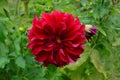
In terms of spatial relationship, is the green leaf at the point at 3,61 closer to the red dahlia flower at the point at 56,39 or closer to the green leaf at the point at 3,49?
the green leaf at the point at 3,49

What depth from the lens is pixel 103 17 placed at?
1.79 metres

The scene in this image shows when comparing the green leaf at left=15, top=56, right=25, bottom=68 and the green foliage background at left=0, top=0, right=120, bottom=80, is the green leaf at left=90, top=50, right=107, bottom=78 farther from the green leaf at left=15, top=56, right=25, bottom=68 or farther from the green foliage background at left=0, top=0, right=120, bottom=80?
the green leaf at left=15, top=56, right=25, bottom=68

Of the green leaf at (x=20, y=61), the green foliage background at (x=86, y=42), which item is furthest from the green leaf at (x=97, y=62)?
the green leaf at (x=20, y=61)

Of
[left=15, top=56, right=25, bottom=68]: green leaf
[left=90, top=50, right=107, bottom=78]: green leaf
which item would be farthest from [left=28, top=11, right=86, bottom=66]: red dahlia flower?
[left=90, top=50, right=107, bottom=78]: green leaf

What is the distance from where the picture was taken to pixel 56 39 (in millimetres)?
1154

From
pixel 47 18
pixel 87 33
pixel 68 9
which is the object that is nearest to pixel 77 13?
pixel 68 9

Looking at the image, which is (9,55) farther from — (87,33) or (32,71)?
(87,33)

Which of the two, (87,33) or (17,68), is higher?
(87,33)

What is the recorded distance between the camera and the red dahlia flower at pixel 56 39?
3.71ft

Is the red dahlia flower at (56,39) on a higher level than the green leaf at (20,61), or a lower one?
higher

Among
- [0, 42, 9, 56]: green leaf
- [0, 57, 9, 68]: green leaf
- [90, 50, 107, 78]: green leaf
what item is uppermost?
[0, 42, 9, 56]: green leaf

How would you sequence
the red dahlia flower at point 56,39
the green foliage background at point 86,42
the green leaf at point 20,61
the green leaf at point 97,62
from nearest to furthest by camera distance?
the red dahlia flower at point 56,39, the green leaf at point 20,61, the green foliage background at point 86,42, the green leaf at point 97,62

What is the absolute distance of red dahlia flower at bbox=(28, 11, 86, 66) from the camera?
1132 mm

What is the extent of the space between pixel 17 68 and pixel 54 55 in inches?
Answer: 10.5
